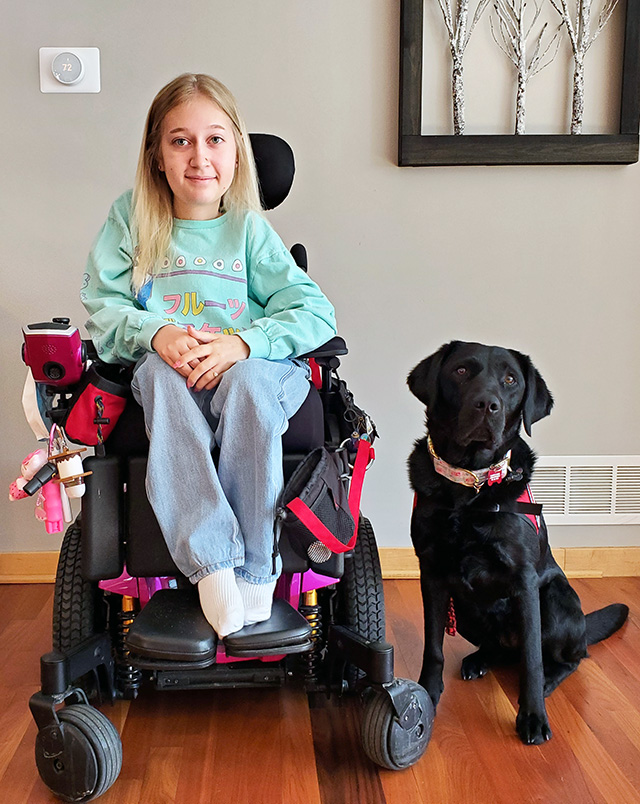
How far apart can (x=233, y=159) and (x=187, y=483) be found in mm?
738

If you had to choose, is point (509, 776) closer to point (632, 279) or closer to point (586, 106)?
point (632, 279)

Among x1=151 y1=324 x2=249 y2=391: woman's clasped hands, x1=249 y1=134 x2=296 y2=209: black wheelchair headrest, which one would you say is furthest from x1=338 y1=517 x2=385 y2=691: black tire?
x1=249 y1=134 x2=296 y2=209: black wheelchair headrest

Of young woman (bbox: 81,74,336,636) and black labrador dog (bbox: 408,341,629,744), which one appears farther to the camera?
black labrador dog (bbox: 408,341,629,744)

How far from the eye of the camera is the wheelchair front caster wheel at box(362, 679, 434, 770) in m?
1.35

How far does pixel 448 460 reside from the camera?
160 centimetres

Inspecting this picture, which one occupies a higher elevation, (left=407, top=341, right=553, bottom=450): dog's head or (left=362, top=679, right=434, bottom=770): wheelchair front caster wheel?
(left=407, top=341, right=553, bottom=450): dog's head

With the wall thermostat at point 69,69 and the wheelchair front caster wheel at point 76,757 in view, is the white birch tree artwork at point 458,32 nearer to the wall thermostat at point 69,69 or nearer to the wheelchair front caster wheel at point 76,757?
the wall thermostat at point 69,69

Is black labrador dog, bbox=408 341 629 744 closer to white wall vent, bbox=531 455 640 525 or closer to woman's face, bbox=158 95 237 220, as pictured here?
woman's face, bbox=158 95 237 220

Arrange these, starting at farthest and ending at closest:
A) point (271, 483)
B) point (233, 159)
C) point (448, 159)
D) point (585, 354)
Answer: point (585, 354) < point (448, 159) < point (233, 159) < point (271, 483)

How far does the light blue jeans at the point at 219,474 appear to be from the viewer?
4.25ft

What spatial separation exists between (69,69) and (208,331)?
3.40 feet

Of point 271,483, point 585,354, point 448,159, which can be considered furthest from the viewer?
point 585,354

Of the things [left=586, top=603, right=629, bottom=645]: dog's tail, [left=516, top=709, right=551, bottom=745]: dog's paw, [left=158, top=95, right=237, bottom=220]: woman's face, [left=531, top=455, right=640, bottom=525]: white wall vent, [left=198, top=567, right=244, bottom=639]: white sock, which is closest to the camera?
[left=198, top=567, right=244, bottom=639]: white sock

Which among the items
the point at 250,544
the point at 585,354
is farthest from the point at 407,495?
the point at 250,544
